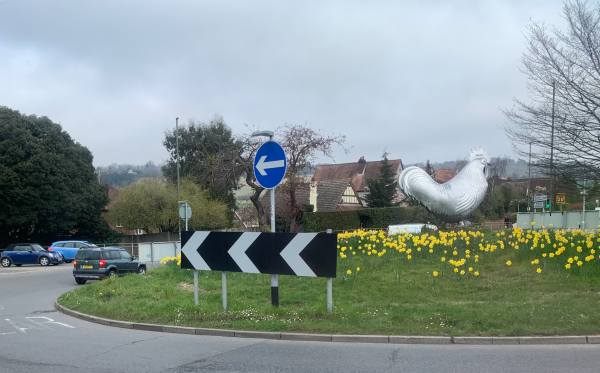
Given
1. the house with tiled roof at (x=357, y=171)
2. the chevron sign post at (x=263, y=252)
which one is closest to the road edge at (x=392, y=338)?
the chevron sign post at (x=263, y=252)

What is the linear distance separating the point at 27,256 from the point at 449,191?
2615 centimetres

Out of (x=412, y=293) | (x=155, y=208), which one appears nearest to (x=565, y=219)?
(x=412, y=293)

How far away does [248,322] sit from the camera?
10281mm

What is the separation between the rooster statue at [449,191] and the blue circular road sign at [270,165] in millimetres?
15088

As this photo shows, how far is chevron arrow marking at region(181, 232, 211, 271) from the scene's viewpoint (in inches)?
464

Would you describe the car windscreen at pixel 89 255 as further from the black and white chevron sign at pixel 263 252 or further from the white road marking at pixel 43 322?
the black and white chevron sign at pixel 263 252

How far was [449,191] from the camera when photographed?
24.8 m

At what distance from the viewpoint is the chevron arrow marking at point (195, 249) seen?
11781mm

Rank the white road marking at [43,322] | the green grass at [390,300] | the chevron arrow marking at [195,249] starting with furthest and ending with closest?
the white road marking at [43,322], the chevron arrow marking at [195,249], the green grass at [390,300]

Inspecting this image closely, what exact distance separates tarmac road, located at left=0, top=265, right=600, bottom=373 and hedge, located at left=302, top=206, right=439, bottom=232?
3811 centimetres

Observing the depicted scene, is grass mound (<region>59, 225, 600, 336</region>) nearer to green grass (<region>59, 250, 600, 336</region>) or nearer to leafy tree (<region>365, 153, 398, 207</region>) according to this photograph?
green grass (<region>59, 250, 600, 336</region>)

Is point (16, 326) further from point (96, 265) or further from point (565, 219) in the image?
point (565, 219)

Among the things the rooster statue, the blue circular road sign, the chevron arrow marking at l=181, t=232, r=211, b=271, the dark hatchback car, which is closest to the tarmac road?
the chevron arrow marking at l=181, t=232, r=211, b=271

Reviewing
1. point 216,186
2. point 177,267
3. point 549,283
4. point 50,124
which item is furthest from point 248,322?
point 50,124
